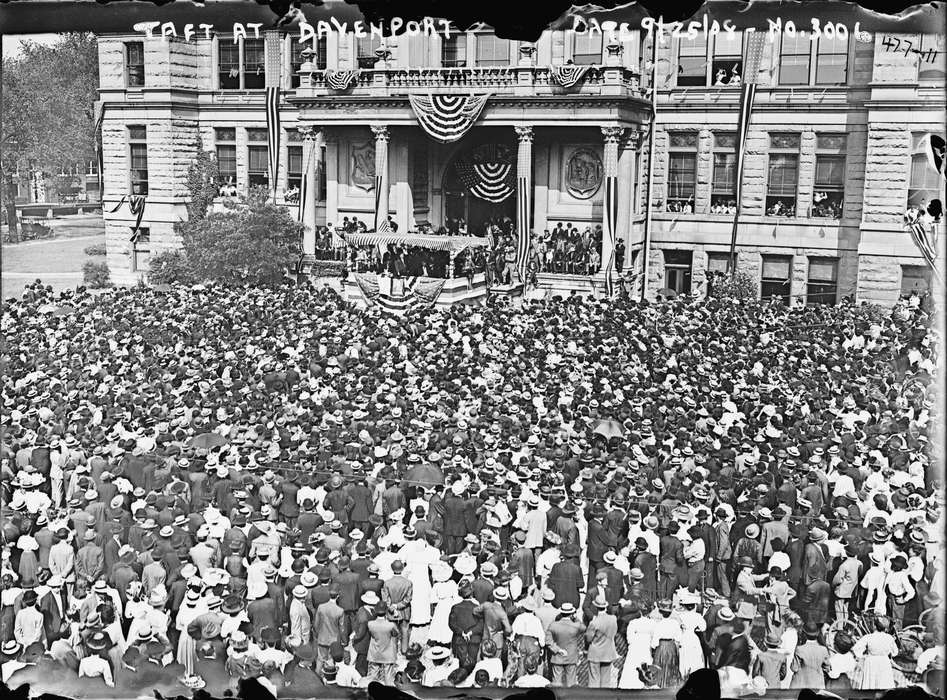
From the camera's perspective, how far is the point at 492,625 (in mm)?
12445

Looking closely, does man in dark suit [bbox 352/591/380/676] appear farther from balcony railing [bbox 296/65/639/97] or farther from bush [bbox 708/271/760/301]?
balcony railing [bbox 296/65/639/97]

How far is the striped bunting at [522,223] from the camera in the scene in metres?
22.7

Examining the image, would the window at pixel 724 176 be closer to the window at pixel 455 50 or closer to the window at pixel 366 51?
the window at pixel 455 50

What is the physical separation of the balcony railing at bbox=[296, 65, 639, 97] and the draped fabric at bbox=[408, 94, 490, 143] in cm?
19

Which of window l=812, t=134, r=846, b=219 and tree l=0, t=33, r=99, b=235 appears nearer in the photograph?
tree l=0, t=33, r=99, b=235

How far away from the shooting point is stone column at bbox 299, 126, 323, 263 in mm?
22469

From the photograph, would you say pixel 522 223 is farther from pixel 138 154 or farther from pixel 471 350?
pixel 138 154

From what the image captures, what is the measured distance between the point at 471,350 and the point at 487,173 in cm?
487

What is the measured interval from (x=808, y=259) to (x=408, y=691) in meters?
13.0

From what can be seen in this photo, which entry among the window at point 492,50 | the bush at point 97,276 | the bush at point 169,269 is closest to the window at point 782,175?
the window at point 492,50

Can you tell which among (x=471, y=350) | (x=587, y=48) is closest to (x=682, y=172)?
(x=587, y=48)

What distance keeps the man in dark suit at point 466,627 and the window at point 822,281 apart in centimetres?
1150

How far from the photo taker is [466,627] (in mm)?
12539

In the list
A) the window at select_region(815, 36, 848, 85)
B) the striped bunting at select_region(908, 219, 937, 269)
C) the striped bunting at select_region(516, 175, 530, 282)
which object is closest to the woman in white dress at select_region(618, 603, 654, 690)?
the striped bunting at select_region(908, 219, 937, 269)
